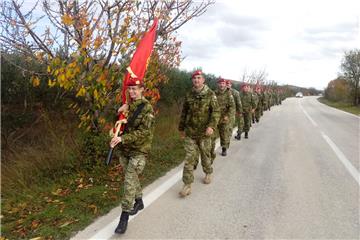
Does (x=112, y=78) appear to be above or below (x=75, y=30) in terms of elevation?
below

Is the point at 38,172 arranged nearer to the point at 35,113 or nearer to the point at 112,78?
the point at 112,78

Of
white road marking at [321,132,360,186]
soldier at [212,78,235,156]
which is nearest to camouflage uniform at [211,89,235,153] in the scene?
soldier at [212,78,235,156]

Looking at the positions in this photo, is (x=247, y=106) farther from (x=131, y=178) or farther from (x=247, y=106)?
(x=131, y=178)

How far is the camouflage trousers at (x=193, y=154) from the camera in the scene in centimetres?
555

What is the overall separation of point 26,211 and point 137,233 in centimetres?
169

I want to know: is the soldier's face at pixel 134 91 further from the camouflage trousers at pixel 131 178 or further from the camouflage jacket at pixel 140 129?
the camouflage trousers at pixel 131 178

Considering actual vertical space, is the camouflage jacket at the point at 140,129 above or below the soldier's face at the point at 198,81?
below

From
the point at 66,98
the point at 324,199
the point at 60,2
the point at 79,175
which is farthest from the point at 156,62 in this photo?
the point at 324,199

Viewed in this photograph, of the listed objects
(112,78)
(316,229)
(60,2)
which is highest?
(60,2)

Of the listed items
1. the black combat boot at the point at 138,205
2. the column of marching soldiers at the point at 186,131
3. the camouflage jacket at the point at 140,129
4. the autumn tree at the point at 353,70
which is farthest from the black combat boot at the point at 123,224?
the autumn tree at the point at 353,70

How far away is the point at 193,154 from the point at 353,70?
1836 inches

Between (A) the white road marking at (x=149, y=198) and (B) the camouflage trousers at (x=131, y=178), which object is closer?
(A) the white road marking at (x=149, y=198)

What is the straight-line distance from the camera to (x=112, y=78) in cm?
616

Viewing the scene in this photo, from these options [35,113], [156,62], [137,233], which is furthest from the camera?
[35,113]
